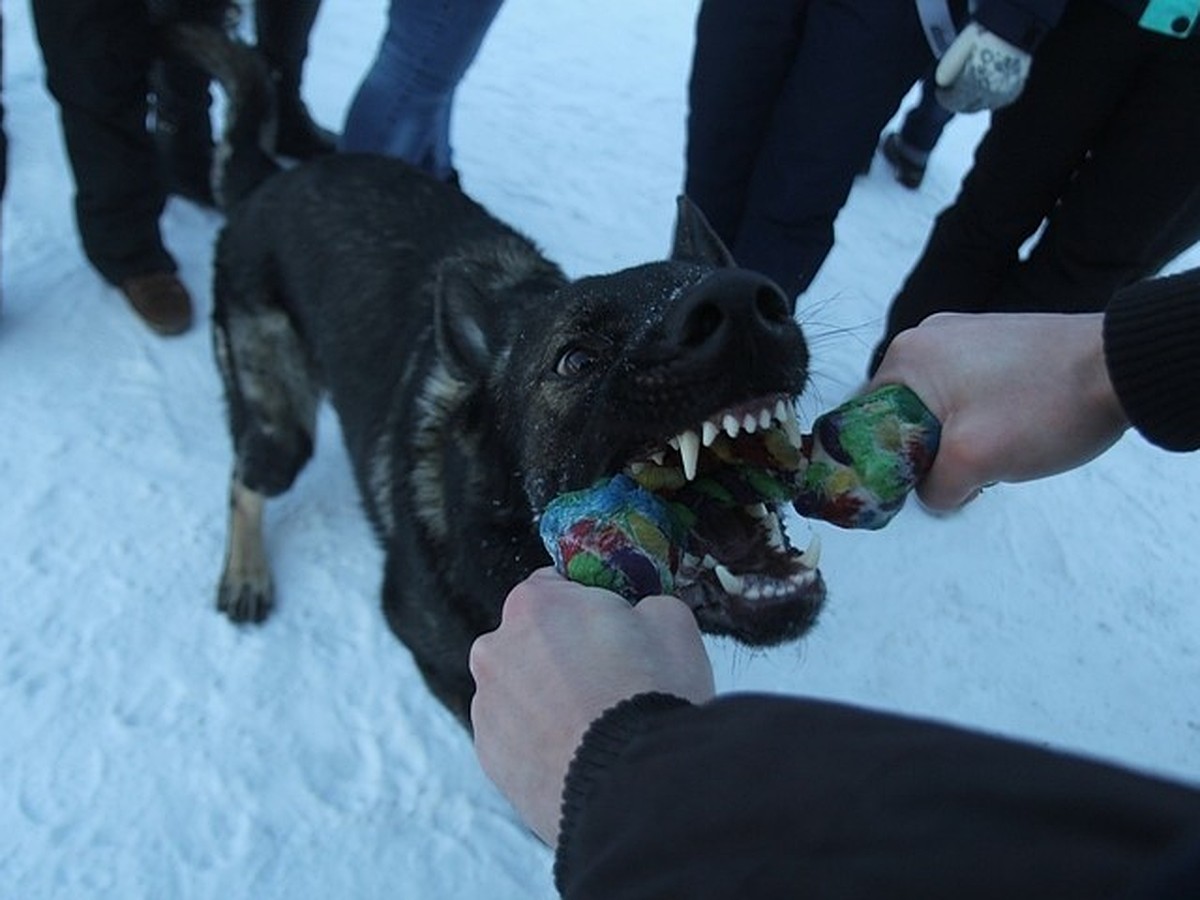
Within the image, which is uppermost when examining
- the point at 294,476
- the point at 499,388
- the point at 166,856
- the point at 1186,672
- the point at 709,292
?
the point at 709,292

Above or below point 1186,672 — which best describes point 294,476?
below

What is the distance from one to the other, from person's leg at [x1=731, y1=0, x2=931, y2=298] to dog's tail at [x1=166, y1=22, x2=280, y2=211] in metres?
1.66

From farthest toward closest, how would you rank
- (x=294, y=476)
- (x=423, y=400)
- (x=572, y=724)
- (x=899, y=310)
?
(x=899, y=310)
(x=294, y=476)
(x=423, y=400)
(x=572, y=724)

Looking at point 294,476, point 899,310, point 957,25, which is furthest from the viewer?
point 899,310

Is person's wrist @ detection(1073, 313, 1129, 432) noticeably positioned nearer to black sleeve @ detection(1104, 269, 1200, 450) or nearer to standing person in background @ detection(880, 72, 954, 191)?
black sleeve @ detection(1104, 269, 1200, 450)

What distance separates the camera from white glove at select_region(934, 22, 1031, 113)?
91.5 inches

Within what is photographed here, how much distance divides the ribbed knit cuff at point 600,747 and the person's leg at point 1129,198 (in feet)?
8.00

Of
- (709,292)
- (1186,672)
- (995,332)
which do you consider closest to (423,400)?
(709,292)

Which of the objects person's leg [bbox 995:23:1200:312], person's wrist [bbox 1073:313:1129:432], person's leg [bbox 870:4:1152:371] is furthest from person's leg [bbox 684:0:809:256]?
person's wrist [bbox 1073:313:1129:432]

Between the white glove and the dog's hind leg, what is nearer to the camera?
the white glove

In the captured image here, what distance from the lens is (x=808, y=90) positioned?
2.73m

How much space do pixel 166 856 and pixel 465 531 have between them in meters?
1.08

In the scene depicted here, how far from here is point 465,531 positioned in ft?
6.95

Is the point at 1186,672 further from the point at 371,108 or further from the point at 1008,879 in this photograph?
the point at 371,108
